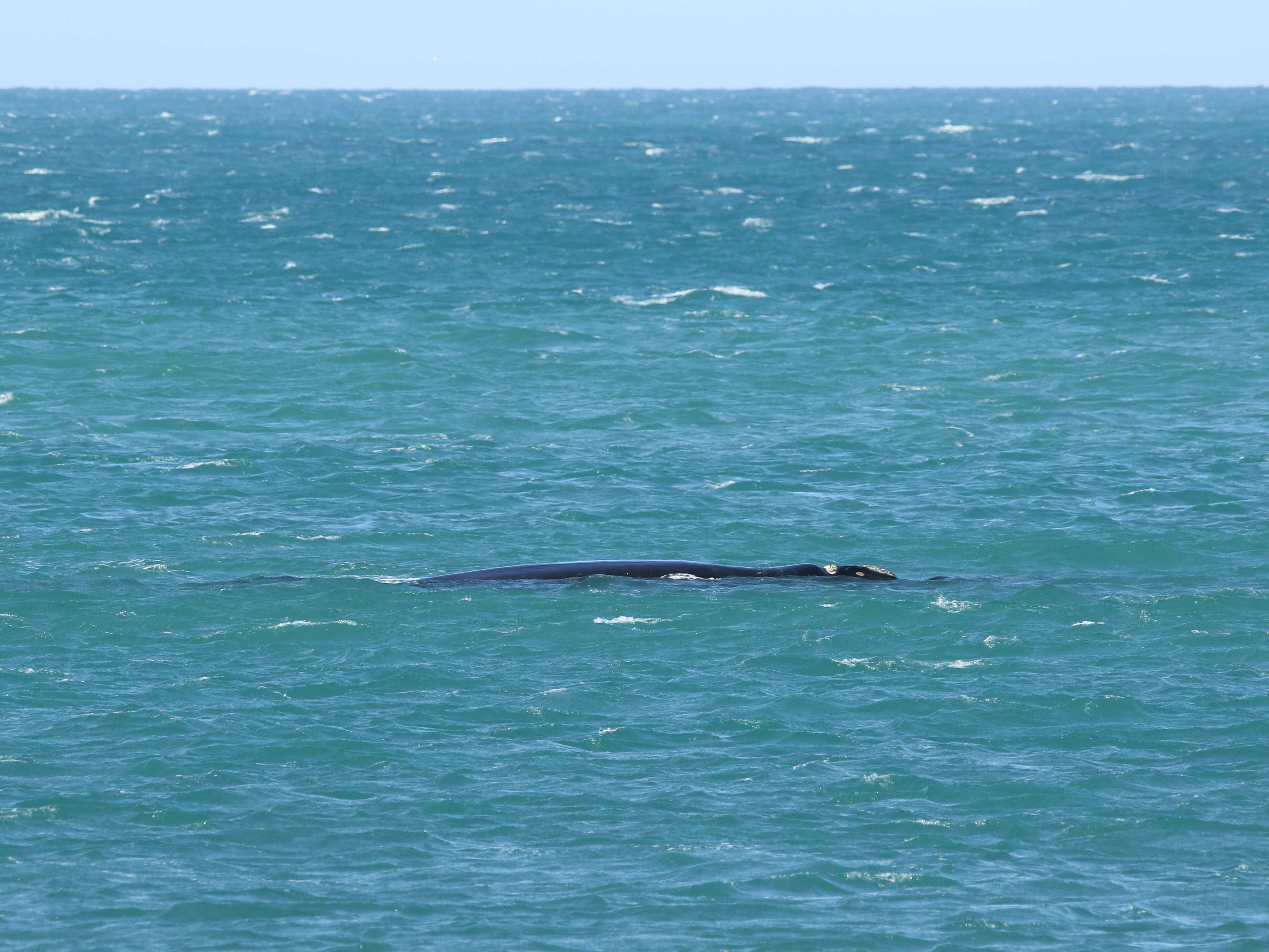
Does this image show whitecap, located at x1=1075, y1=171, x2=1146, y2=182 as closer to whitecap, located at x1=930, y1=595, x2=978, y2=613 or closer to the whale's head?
the whale's head

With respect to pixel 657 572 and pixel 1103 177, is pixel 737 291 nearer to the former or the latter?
pixel 657 572

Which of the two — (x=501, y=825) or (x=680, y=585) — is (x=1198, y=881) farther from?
(x=680, y=585)

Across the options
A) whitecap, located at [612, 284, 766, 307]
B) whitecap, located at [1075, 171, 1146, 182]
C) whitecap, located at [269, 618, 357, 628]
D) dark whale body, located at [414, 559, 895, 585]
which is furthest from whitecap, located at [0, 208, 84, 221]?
whitecap, located at [1075, 171, 1146, 182]

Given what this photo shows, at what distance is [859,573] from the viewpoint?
145 ft

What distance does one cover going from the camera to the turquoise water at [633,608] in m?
28.5

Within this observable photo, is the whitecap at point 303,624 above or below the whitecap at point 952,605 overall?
below

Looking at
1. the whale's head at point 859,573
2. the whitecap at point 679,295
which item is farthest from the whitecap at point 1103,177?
the whale's head at point 859,573

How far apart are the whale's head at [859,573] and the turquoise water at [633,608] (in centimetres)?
53

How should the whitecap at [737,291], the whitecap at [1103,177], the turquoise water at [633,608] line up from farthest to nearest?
the whitecap at [1103,177] < the whitecap at [737,291] < the turquoise water at [633,608]

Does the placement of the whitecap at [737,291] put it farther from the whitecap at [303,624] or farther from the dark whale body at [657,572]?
the whitecap at [303,624]

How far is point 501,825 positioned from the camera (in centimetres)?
3067

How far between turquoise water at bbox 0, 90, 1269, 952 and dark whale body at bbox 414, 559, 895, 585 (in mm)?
612

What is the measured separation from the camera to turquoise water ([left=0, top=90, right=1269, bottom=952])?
28.5 meters

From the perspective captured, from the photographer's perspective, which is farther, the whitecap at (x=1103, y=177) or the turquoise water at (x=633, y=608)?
the whitecap at (x=1103, y=177)
